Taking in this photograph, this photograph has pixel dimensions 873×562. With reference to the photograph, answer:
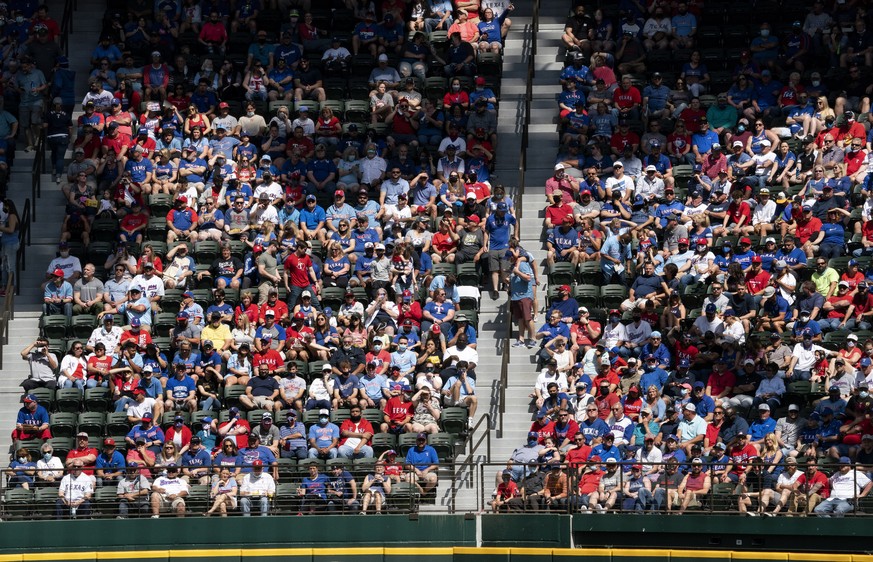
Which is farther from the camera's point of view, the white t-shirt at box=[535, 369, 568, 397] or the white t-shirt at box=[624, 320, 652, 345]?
the white t-shirt at box=[624, 320, 652, 345]

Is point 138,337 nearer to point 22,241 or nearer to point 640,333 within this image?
point 22,241

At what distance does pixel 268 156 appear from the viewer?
109 feet

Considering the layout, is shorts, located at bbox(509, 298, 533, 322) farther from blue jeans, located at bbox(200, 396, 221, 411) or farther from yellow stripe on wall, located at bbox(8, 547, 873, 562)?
yellow stripe on wall, located at bbox(8, 547, 873, 562)

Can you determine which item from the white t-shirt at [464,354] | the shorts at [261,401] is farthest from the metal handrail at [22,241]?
the white t-shirt at [464,354]

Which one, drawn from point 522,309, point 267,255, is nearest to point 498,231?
point 522,309

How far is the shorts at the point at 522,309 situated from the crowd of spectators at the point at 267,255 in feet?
2.42

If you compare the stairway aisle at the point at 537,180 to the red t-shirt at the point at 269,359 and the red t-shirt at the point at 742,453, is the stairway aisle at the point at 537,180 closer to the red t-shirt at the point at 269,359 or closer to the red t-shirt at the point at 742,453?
the red t-shirt at the point at 742,453

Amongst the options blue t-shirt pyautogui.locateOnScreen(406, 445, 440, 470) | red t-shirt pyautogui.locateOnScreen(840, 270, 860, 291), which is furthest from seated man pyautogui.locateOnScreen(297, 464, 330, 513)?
red t-shirt pyautogui.locateOnScreen(840, 270, 860, 291)

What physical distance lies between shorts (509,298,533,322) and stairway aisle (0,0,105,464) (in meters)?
7.41

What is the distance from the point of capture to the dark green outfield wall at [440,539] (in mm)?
25125

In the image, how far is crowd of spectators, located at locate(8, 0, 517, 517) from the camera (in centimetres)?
2802

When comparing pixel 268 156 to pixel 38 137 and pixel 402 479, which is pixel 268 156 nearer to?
pixel 38 137

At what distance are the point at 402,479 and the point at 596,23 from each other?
38.1ft

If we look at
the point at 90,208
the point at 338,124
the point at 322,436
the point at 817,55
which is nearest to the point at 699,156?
the point at 817,55
